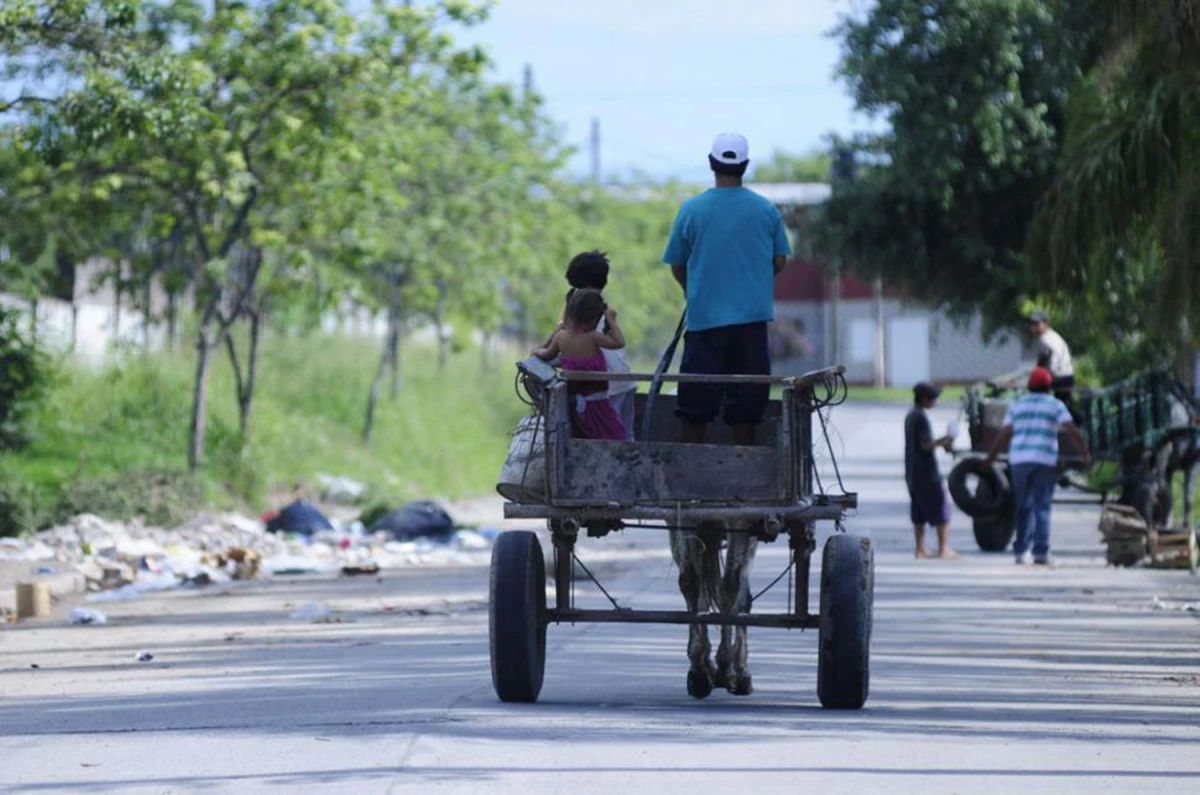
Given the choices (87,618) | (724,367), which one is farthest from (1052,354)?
(724,367)

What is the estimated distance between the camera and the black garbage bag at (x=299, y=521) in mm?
26188

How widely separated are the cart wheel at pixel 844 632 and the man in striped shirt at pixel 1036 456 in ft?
39.4

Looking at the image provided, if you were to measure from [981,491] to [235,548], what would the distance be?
788 cm

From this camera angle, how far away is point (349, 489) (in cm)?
3197

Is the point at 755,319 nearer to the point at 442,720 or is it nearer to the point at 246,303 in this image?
the point at 442,720

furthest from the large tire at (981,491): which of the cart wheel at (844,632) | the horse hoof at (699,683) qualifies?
the cart wheel at (844,632)

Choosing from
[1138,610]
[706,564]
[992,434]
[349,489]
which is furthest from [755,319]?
[349,489]

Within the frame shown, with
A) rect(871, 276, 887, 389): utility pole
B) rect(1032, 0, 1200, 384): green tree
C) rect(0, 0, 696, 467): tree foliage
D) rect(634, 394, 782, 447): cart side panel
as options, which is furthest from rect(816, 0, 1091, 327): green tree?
rect(871, 276, 887, 389): utility pole

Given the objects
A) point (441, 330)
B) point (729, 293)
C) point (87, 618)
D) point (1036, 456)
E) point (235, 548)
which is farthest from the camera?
point (441, 330)

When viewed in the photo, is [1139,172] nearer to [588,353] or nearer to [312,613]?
[312,613]

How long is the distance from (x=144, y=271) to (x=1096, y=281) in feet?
60.7

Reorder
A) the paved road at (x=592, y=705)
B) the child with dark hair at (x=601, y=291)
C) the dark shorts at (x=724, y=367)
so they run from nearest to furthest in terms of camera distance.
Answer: the paved road at (x=592, y=705), the dark shorts at (x=724, y=367), the child with dark hair at (x=601, y=291)

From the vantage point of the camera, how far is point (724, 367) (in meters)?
11.8

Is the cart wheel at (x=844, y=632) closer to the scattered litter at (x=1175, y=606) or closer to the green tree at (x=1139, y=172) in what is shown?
the green tree at (x=1139, y=172)
